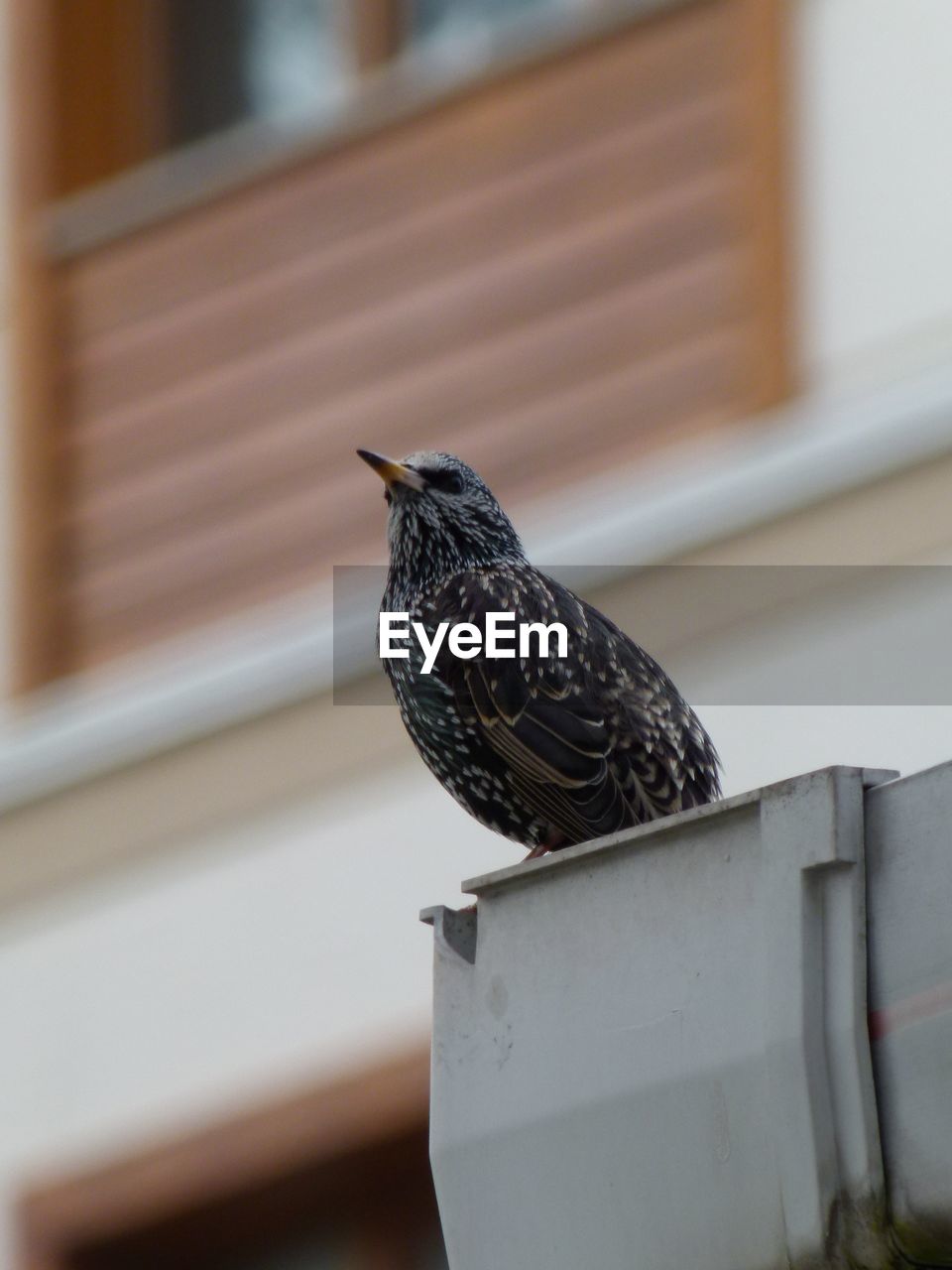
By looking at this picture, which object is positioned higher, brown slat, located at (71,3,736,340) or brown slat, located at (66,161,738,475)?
brown slat, located at (71,3,736,340)

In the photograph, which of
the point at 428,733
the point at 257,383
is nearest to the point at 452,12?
the point at 257,383

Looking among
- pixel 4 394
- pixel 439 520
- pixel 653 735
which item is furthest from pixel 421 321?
pixel 653 735

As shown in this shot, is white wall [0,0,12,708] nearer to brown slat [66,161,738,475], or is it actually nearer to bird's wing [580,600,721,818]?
brown slat [66,161,738,475]

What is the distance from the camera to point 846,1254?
2.96m

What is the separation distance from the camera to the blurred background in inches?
269

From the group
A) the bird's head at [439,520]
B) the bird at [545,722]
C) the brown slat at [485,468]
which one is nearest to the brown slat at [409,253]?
the brown slat at [485,468]

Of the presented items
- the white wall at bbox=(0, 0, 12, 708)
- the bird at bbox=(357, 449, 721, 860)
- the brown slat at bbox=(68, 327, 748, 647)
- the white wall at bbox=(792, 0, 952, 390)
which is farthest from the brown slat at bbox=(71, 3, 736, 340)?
the bird at bbox=(357, 449, 721, 860)

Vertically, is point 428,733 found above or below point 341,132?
below

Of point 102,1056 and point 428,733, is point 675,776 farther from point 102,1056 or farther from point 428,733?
point 102,1056

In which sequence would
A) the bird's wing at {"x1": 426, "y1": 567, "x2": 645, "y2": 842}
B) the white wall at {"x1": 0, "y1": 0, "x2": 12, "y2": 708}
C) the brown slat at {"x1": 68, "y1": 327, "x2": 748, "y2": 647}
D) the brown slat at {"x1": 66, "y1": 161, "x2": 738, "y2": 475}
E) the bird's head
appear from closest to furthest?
the bird's wing at {"x1": 426, "y1": 567, "x2": 645, "y2": 842} < the bird's head < the brown slat at {"x1": 68, "y1": 327, "x2": 748, "y2": 647} < the brown slat at {"x1": 66, "y1": 161, "x2": 738, "y2": 475} < the white wall at {"x1": 0, "y1": 0, "x2": 12, "y2": 708}

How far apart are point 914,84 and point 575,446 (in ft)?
3.92

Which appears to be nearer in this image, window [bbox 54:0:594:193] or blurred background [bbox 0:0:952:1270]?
blurred background [bbox 0:0:952:1270]

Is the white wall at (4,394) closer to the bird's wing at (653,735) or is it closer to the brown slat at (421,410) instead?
the brown slat at (421,410)

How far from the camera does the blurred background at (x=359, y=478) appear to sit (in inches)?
269
